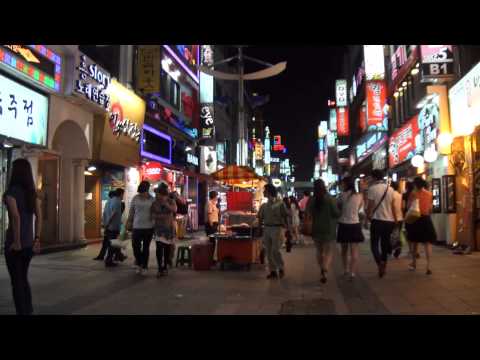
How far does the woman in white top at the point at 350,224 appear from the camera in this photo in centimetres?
895

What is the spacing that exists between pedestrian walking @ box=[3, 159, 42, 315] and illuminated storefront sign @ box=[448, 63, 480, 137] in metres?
10.6

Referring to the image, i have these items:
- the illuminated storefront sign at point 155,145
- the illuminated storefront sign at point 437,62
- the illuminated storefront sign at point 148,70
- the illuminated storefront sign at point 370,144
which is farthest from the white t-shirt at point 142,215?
the illuminated storefront sign at point 370,144

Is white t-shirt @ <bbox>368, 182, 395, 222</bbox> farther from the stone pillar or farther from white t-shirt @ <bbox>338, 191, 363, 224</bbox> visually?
the stone pillar

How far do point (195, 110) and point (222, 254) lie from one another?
66.2 feet

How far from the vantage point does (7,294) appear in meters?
7.36

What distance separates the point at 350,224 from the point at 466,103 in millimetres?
6273

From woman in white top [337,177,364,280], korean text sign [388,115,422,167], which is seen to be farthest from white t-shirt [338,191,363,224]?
korean text sign [388,115,422,167]

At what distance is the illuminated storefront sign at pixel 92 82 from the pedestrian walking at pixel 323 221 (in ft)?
27.0

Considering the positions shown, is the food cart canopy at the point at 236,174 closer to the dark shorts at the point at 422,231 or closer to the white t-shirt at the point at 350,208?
the white t-shirt at the point at 350,208

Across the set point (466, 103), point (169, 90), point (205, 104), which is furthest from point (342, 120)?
point (466, 103)

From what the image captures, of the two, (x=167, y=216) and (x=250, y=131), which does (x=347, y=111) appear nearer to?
(x=250, y=131)

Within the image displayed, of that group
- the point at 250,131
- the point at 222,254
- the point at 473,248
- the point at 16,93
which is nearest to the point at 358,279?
the point at 222,254

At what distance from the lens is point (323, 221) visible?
8.95m

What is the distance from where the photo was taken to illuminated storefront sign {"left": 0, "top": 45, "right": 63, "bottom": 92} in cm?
1102
